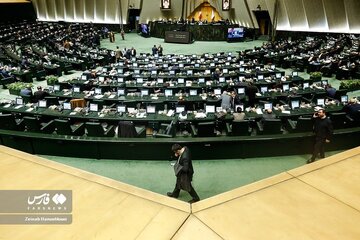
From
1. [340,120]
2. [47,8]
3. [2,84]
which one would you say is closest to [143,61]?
[2,84]

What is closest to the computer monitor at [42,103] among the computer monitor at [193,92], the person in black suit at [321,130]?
the computer monitor at [193,92]

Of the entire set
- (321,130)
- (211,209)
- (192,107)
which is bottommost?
(192,107)

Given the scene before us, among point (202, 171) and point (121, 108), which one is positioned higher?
point (121, 108)

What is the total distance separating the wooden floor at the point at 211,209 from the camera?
1.68m

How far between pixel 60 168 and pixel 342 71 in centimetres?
1652

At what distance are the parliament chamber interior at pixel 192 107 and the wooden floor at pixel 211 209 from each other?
14 millimetres

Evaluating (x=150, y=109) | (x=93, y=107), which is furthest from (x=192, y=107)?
(x=93, y=107)

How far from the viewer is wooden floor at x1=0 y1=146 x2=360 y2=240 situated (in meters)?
1.68

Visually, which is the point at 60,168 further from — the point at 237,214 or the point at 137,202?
the point at 237,214

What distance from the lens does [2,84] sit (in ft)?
49.6

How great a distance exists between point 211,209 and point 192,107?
9.19 metres

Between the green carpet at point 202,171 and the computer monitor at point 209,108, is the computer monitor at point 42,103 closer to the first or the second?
the green carpet at point 202,171

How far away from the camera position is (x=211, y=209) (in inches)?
72.9

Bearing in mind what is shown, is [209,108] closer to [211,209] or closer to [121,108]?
[121,108]
